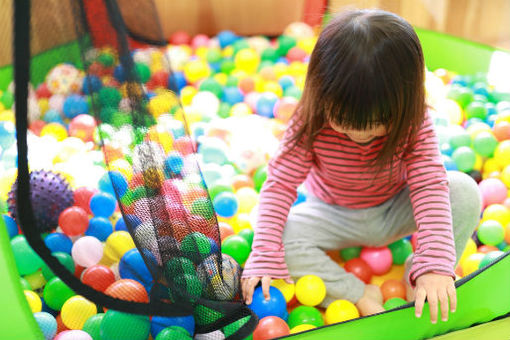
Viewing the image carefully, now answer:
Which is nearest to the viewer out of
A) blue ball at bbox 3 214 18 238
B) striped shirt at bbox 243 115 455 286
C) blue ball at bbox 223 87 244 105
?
striped shirt at bbox 243 115 455 286

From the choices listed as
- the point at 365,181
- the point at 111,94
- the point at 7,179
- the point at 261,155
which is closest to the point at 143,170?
the point at 111,94

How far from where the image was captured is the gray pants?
39.5 inches

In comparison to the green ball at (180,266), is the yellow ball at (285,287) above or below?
below

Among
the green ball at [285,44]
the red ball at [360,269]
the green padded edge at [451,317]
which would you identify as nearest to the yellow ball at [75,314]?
the green padded edge at [451,317]

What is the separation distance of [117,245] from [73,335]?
0.60ft

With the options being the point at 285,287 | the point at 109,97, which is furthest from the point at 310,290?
the point at 109,97

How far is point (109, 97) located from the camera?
0.75m

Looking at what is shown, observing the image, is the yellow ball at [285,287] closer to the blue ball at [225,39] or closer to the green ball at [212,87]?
the green ball at [212,87]

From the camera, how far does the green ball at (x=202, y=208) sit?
85 centimetres

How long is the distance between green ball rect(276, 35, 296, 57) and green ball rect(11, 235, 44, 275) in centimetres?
116

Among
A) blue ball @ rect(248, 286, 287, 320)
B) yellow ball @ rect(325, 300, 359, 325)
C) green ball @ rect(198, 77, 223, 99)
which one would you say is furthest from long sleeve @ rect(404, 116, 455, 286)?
green ball @ rect(198, 77, 223, 99)

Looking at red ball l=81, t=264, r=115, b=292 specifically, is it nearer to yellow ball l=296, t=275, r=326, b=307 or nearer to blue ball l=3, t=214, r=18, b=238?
blue ball l=3, t=214, r=18, b=238

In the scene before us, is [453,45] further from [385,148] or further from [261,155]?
[385,148]

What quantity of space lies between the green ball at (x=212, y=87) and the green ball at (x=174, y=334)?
0.94 metres
